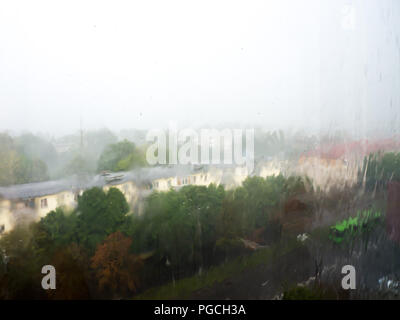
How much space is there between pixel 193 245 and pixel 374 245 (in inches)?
43.3

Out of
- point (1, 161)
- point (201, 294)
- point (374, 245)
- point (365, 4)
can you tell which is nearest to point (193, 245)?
point (201, 294)

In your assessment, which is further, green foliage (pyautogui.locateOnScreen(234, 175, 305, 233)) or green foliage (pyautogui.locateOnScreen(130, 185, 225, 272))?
green foliage (pyautogui.locateOnScreen(234, 175, 305, 233))

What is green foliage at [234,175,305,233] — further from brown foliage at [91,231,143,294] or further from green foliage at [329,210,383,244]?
brown foliage at [91,231,143,294]

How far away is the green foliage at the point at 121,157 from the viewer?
132 centimetres

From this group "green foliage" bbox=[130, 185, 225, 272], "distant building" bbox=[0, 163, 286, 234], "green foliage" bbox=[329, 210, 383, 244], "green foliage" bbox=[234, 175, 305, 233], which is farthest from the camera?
"green foliage" bbox=[329, 210, 383, 244]

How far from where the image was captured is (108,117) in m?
1.34

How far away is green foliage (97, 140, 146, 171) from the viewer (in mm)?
1316

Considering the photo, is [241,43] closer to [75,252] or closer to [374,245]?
[75,252]

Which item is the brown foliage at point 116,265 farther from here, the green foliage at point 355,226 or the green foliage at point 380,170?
the green foliage at point 380,170

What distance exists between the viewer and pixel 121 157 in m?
1.34

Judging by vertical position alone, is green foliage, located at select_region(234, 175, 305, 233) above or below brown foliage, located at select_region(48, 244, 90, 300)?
above

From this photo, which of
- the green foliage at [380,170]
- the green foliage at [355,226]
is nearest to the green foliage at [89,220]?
the green foliage at [355,226]

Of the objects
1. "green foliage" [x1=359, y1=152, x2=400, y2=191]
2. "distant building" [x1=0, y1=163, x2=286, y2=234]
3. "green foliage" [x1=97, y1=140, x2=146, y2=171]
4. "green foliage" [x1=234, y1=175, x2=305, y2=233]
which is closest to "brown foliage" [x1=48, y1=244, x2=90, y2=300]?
"distant building" [x1=0, y1=163, x2=286, y2=234]

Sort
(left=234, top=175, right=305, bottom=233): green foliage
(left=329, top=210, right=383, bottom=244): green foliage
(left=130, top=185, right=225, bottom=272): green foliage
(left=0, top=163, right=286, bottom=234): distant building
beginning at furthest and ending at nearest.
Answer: (left=329, top=210, right=383, bottom=244): green foliage → (left=234, top=175, right=305, bottom=233): green foliage → (left=130, top=185, right=225, bottom=272): green foliage → (left=0, top=163, right=286, bottom=234): distant building
